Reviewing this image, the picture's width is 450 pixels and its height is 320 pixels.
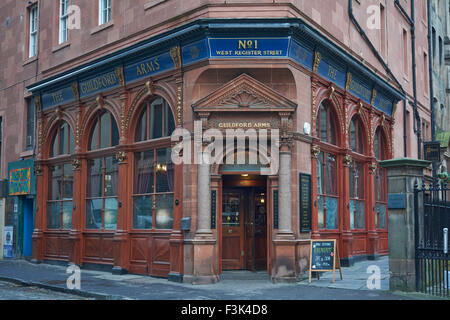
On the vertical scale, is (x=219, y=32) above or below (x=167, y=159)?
above

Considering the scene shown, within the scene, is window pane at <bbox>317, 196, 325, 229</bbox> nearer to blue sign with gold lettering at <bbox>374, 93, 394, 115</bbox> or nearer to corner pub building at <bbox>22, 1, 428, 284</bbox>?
corner pub building at <bbox>22, 1, 428, 284</bbox>

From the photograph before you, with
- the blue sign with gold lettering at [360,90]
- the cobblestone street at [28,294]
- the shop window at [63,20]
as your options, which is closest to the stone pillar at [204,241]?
the cobblestone street at [28,294]

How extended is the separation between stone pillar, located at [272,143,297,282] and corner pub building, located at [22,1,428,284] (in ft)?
0.11

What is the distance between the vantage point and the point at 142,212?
16156 millimetres

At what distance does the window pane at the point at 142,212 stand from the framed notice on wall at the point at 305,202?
441 centimetres

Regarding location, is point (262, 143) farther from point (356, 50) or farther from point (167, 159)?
point (356, 50)

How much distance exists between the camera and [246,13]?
14.1 m

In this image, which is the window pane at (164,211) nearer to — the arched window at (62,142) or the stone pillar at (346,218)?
the arched window at (62,142)

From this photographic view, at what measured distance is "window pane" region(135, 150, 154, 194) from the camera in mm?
16031

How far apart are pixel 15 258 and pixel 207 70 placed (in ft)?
40.4

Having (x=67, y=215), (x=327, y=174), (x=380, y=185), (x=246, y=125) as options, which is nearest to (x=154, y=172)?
(x=246, y=125)

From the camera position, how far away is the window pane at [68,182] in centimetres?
1900

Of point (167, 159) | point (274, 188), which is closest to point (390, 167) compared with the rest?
point (274, 188)

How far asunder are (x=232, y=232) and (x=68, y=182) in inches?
269
